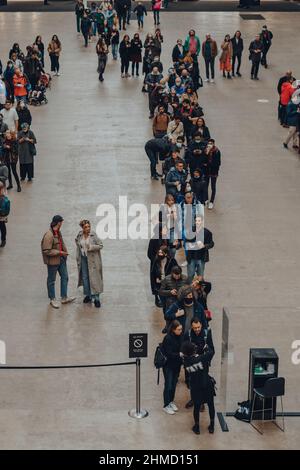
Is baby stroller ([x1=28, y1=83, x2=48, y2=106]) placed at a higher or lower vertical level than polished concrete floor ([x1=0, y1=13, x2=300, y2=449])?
higher

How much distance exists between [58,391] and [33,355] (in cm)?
118

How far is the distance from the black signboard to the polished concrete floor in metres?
0.90

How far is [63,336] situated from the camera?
16.2 meters

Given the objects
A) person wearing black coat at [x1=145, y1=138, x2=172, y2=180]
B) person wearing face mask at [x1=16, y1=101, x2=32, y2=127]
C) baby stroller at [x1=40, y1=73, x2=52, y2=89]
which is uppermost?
person wearing face mask at [x1=16, y1=101, x2=32, y2=127]

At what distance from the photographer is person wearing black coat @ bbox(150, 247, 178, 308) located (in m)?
16.6

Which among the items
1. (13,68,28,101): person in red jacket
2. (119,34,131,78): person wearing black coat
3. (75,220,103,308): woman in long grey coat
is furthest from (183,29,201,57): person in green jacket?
(75,220,103,308): woman in long grey coat

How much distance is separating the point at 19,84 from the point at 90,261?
537 inches

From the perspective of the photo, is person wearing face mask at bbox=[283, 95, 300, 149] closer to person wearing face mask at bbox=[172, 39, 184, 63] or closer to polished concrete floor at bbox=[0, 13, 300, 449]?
polished concrete floor at bbox=[0, 13, 300, 449]

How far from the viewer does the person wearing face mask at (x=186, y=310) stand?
1480 cm

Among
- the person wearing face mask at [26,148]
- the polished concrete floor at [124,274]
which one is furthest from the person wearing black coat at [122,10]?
the person wearing face mask at [26,148]

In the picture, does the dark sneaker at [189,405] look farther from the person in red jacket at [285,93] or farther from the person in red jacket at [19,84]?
the person in red jacket at [19,84]

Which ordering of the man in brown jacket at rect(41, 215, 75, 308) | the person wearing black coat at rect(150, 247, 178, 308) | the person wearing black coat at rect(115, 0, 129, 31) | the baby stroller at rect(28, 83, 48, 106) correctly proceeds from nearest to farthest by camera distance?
the person wearing black coat at rect(150, 247, 178, 308) < the man in brown jacket at rect(41, 215, 75, 308) < the baby stroller at rect(28, 83, 48, 106) < the person wearing black coat at rect(115, 0, 129, 31)

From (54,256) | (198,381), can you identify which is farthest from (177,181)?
(198,381)

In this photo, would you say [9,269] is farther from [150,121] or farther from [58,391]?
[150,121]
